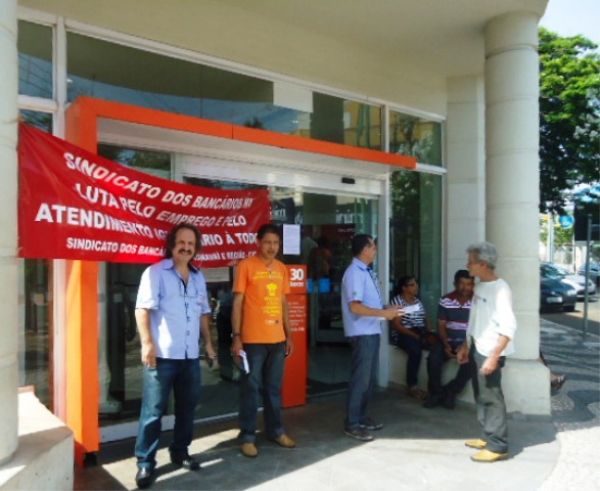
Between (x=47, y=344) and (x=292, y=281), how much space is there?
2.32 m

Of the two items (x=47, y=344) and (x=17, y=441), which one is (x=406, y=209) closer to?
(x=47, y=344)

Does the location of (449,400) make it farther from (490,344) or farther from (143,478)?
(143,478)

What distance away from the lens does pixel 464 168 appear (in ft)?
24.1

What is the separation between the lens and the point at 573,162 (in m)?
11.9

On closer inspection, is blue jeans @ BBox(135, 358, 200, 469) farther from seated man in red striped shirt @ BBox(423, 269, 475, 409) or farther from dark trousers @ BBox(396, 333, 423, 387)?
dark trousers @ BBox(396, 333, 423, 387)

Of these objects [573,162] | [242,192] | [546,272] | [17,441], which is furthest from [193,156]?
[546,272]

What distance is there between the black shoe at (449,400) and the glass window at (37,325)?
3.71 m

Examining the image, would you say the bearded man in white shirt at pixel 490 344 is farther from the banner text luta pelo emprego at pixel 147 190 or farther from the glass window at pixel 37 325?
the glass window at pixel 37 325

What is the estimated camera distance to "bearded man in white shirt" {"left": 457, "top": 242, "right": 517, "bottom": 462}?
4.15m

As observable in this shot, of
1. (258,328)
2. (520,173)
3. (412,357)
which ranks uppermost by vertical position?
(520,173)

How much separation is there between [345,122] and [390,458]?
3.78 meters

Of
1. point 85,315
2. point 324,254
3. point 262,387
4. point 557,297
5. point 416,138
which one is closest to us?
point 85,315

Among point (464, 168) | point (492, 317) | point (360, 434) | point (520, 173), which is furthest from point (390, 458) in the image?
point (464, 168)

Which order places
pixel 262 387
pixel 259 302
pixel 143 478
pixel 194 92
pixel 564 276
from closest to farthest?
pixel 143 478, pixel 259 302, pixel 262 387, pixel 194 92, pixel 564 276
